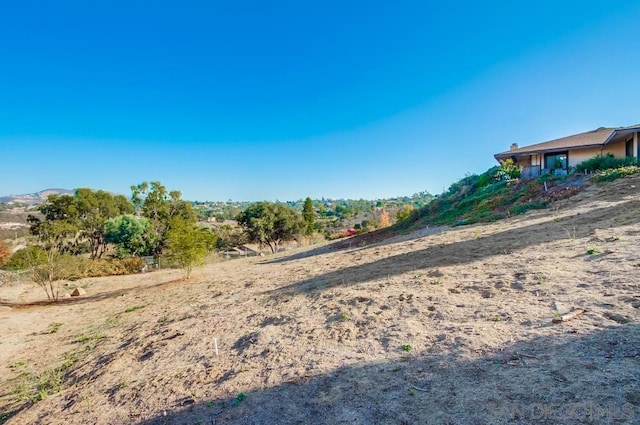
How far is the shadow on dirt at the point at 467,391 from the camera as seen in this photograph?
90.0 inches

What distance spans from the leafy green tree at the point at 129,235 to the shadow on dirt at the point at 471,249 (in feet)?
72.2

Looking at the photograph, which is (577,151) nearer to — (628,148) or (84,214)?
(628,148)

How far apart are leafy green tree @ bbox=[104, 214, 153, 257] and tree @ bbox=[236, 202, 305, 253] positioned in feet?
27.7

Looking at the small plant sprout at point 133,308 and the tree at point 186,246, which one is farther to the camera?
the tree at point 186,246

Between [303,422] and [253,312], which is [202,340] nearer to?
[253,312]

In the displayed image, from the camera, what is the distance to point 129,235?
2466 centimetres

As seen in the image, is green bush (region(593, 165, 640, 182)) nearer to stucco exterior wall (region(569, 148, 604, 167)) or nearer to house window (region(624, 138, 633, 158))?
house window (region(624, 138, 633, 158))

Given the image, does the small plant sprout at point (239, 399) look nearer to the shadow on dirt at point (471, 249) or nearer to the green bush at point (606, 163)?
the shadow on dirt at point (471, 249)

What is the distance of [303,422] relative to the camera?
105 inches

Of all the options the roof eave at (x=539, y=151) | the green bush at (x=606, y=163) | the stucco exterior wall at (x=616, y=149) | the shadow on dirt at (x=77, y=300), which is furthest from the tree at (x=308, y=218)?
the stucco exterior wall at (x=616, y=149)

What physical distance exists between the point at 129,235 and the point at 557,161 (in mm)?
30135

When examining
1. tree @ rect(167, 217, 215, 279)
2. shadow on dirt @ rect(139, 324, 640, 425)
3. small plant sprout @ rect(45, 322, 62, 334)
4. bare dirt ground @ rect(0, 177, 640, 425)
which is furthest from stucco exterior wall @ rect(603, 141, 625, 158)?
small plant sprout @ rect(45, 322, 62, 334)

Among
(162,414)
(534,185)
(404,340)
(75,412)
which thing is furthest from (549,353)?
(534,185)

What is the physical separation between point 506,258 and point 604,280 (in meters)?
1.82
